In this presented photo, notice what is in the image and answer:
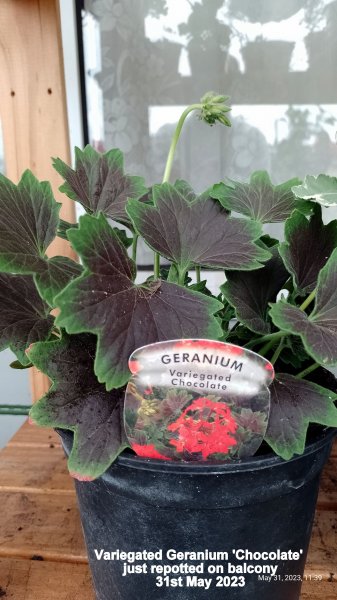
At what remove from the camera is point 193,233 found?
1.23 ft

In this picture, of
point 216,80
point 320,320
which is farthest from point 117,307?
point 216,80

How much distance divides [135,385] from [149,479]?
6 cm

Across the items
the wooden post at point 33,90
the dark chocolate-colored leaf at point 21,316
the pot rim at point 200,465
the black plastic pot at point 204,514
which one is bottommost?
the black plastic pot at point 204,514

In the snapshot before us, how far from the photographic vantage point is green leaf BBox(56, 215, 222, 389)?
0.99 ft

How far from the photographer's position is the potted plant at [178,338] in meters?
0.32

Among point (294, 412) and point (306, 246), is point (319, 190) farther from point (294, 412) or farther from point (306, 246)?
point (294, 412)

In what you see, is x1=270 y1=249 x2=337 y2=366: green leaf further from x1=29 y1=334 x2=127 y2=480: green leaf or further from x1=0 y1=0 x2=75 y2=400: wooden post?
x1=0 y1=0 x2=75 y2=400: wooden post

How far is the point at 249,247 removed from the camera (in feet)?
1.22

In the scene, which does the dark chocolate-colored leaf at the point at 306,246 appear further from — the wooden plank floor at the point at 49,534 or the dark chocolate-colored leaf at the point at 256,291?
the wooden plank floor at the point at 49,534

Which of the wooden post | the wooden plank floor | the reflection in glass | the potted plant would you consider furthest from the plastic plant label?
the reflection in glass

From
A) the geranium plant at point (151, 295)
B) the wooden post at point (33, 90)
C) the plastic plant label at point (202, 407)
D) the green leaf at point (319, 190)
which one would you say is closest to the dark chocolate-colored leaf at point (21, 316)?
the geranium plant at point (151, 295)

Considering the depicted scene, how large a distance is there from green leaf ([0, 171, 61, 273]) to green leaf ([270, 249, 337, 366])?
0.53ft

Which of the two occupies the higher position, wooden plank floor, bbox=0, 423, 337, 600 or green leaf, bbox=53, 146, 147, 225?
green leaf, bbox=53, 146, 147, 225

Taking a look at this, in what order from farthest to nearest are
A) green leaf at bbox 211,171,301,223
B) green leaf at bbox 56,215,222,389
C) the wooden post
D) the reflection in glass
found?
the reflection in glass < the wooden post < green leaf at bbox 211,171,301,223 < green leaf at bbox 56,215,222,389
